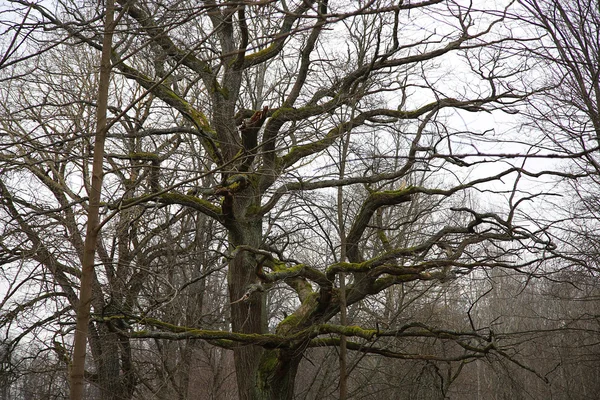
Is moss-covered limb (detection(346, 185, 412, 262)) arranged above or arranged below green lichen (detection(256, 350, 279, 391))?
above

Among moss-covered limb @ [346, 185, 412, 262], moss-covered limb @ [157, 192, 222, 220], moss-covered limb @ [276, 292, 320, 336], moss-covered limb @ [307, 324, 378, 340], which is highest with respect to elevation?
moss-covered limb @ [157, 192, 222, 220]

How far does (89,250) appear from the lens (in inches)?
152

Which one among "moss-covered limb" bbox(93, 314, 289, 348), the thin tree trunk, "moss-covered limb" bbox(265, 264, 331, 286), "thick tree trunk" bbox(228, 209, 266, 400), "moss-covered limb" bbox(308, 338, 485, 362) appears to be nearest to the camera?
the thin tree trunk

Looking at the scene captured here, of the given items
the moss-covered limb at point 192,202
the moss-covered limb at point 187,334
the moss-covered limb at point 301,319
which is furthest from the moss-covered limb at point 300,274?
the moss-covered limb at point 192,202

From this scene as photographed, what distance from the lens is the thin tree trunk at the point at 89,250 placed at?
3.74 m

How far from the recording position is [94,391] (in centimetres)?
1142

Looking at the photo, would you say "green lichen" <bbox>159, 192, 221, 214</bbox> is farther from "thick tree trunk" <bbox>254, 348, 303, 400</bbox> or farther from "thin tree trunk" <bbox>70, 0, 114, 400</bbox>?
"thin tree trunk" <bbox>70, 0, 114, 400</bbox>

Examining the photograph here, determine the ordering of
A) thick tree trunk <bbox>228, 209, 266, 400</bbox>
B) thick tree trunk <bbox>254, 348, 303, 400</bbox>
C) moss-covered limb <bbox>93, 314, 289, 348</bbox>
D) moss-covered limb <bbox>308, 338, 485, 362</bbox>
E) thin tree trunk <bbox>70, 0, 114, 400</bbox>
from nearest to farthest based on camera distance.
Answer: thin tree trunk <bbox>70, 0, 114, 400</bbox>, moss-covered limb <bbox>93, 314, 289, 348</bbox>, moss-covered limb <bbox>308, 338, 485, 362</bbox>, thick tree trunk <bbox>254, 348, 303, 400</bbox>, thick tree trunk <bbox>228, 209, 266, 400</bbox>

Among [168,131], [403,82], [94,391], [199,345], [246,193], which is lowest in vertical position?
[94,391]

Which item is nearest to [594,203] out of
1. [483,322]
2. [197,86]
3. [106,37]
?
[197,86]

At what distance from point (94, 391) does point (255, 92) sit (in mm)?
6909

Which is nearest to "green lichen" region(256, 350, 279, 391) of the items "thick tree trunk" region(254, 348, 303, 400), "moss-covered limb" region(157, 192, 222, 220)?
"thick tree trunk" region(254, 348, 303, 400)

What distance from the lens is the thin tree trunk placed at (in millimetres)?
3740

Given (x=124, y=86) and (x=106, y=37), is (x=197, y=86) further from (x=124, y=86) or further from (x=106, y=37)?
(x=106, y=37)
